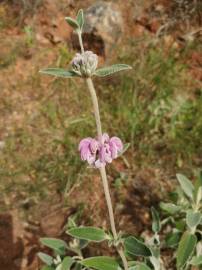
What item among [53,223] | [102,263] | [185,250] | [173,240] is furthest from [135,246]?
[53,223]

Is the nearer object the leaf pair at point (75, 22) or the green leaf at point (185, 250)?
the leaf pair at point (75, 22)

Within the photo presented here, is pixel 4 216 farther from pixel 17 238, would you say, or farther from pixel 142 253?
pixel 142 253

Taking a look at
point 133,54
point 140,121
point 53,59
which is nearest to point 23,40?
point 53,59

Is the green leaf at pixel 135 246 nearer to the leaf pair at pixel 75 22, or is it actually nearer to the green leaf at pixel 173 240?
the green leaf at pixel 173 240

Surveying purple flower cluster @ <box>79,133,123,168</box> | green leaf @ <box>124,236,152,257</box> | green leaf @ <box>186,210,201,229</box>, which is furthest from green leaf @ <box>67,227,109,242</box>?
green leaf @ <box>186,210,201,229</box>

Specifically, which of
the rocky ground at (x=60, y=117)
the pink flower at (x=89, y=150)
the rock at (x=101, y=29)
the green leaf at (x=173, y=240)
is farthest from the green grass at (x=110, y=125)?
the pink flower at (x=89, y=150)
